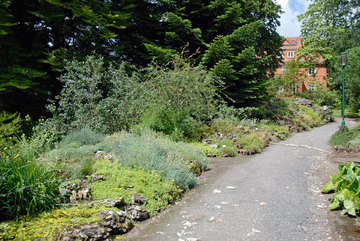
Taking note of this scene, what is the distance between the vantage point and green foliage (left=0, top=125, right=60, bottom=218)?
306cm

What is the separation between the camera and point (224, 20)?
12.1 m

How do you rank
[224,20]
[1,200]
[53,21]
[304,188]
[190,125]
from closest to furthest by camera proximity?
1. [1,200]
2. [304,188]
3. [190,125]
4. [53,21]
5. [224,20]

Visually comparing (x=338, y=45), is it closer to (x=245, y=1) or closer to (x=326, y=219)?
(x=245, y=1)

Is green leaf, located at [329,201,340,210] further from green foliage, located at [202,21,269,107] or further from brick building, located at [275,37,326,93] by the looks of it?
brick building, located at [275,37,326,93]

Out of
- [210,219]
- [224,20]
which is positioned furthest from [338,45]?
[210,219]

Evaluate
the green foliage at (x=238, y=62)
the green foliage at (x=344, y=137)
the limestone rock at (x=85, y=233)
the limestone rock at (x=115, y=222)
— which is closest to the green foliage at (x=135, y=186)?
the limestone rock at (x=115, y=222)

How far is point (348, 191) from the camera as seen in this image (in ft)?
11.9

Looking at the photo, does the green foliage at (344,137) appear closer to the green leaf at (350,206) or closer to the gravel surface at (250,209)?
the gravel surface at (250,209)

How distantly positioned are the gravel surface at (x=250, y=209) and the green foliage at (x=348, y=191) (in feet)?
0.84

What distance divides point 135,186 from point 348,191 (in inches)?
133

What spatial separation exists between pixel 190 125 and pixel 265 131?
4160 mm

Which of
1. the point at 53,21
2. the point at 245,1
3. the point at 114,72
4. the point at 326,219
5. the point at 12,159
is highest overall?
the point at 245,1

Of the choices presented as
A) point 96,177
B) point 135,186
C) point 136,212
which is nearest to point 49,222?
point 136,212

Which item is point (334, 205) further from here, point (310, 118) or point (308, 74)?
point (308, 74)
